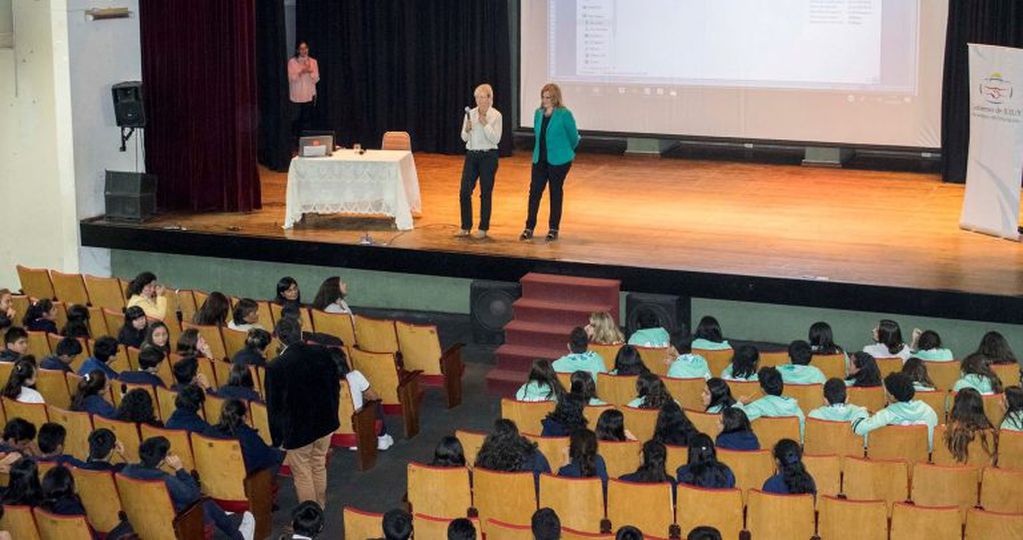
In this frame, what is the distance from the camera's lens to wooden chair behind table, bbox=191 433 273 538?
8.30 metres

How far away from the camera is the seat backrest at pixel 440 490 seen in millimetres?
7781

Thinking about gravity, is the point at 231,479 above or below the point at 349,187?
below

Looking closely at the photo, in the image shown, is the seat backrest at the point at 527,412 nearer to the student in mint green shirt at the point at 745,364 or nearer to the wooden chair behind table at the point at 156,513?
the student in mint green shirt at the point at 745,364

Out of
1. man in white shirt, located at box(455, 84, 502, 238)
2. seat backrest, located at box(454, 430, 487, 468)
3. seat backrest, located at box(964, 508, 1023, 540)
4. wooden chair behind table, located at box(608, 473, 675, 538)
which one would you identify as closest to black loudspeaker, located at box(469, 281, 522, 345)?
man in white shirt, located at box(455, 84, 502, 238)

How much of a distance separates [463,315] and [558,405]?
15.2 feet

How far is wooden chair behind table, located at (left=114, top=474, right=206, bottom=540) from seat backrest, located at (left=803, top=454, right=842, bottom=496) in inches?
123

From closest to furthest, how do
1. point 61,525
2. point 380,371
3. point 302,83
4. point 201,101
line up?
1. point 61,525
2. point 380,371
3. point 201,101
4. point 302,83

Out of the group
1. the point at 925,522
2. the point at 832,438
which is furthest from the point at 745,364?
the point at 925,522

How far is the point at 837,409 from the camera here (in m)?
8.56

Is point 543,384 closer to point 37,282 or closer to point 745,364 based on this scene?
point 745,364

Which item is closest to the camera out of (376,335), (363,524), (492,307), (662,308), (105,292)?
(363,524)

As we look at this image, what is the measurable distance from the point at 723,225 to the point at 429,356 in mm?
3879

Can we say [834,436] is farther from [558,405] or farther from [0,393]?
[0,393]

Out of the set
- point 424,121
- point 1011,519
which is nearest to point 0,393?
point 1011,519
